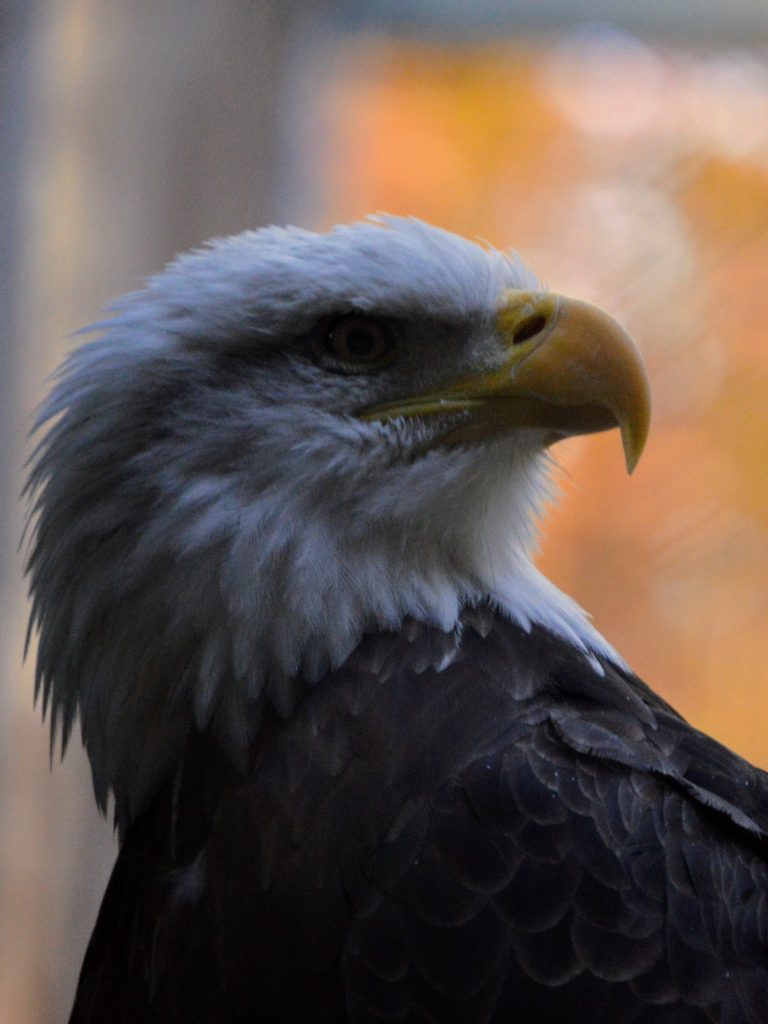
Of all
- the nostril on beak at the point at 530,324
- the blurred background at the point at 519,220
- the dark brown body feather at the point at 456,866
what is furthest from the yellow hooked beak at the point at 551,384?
the blurred background at the point at 519,220

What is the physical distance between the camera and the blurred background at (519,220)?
3.14 meters

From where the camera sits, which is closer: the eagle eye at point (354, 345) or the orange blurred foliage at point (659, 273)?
the eagle eye at point (354, 345)

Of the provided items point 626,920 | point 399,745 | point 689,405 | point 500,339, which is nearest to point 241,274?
point 500,339

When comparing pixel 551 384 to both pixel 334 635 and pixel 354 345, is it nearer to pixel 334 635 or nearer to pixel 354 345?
pixel 354 345

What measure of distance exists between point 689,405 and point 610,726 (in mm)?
1866

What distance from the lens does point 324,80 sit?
341cm

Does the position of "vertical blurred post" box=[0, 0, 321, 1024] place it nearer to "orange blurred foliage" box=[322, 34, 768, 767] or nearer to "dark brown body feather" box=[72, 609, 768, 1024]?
"orange blurred foliage" box=[322, 34, 768, 767]

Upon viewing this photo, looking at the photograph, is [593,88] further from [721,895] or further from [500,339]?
[721,895]

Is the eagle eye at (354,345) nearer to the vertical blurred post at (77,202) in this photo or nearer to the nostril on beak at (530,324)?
the nostril on beak at (530,324)

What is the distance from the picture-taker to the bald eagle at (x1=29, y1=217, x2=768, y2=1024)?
1337 mm

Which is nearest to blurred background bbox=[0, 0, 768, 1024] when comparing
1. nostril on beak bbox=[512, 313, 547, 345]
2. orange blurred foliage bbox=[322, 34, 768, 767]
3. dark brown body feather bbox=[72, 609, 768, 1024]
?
orange blurred foliage bbox=[322, 34, 768, 767]

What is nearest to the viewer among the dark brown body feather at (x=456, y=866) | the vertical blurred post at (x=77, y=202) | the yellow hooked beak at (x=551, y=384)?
the dark brown body feather at (x=456, y=866)

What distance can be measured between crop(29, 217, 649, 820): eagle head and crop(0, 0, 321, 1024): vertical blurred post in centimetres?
162

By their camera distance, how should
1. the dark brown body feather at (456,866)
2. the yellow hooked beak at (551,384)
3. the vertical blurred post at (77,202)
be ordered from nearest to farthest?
the dark brown body feather at (456,866) < the yellow hooked beak at (551,384) < the vertical blurred post at (77,202)
